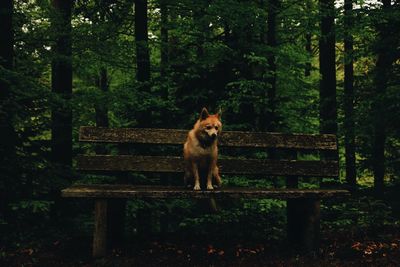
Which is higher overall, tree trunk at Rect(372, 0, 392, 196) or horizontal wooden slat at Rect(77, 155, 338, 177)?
tree trunk at Rect(372, 0, 392, 196)

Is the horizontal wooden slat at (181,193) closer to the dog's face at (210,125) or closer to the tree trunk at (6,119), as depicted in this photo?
the dog's face at (210,125)

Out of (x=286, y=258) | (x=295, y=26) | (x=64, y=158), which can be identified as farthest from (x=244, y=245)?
(x=295, y=26)

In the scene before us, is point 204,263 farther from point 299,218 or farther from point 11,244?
point 11,244

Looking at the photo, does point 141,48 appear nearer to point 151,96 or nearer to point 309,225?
point 151,96

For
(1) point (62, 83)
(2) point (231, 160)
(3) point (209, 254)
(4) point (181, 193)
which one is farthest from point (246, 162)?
(1) point (62, 83)

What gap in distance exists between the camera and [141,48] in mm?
8383

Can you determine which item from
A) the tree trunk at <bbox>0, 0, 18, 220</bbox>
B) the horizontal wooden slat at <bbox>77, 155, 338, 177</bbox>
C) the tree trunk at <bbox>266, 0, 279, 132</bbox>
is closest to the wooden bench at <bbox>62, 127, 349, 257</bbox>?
the horizontal wooden slat at <bbox>77, 155, 338, 177</bbox>

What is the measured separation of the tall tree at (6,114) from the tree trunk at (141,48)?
2373 mm

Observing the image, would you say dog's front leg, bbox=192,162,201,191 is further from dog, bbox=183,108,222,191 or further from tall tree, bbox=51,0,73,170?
tall tree, bbox=51,0,73,170

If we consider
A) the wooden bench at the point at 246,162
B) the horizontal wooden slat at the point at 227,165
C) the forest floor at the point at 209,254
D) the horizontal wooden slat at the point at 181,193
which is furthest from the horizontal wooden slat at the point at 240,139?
the forest floor at the point at 209,254

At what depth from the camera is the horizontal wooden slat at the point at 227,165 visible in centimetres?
657

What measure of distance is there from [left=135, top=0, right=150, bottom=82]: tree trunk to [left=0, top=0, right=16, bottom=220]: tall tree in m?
2.37

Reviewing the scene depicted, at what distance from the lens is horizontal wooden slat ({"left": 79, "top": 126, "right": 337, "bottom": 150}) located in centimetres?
671

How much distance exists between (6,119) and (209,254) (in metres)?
3.53
